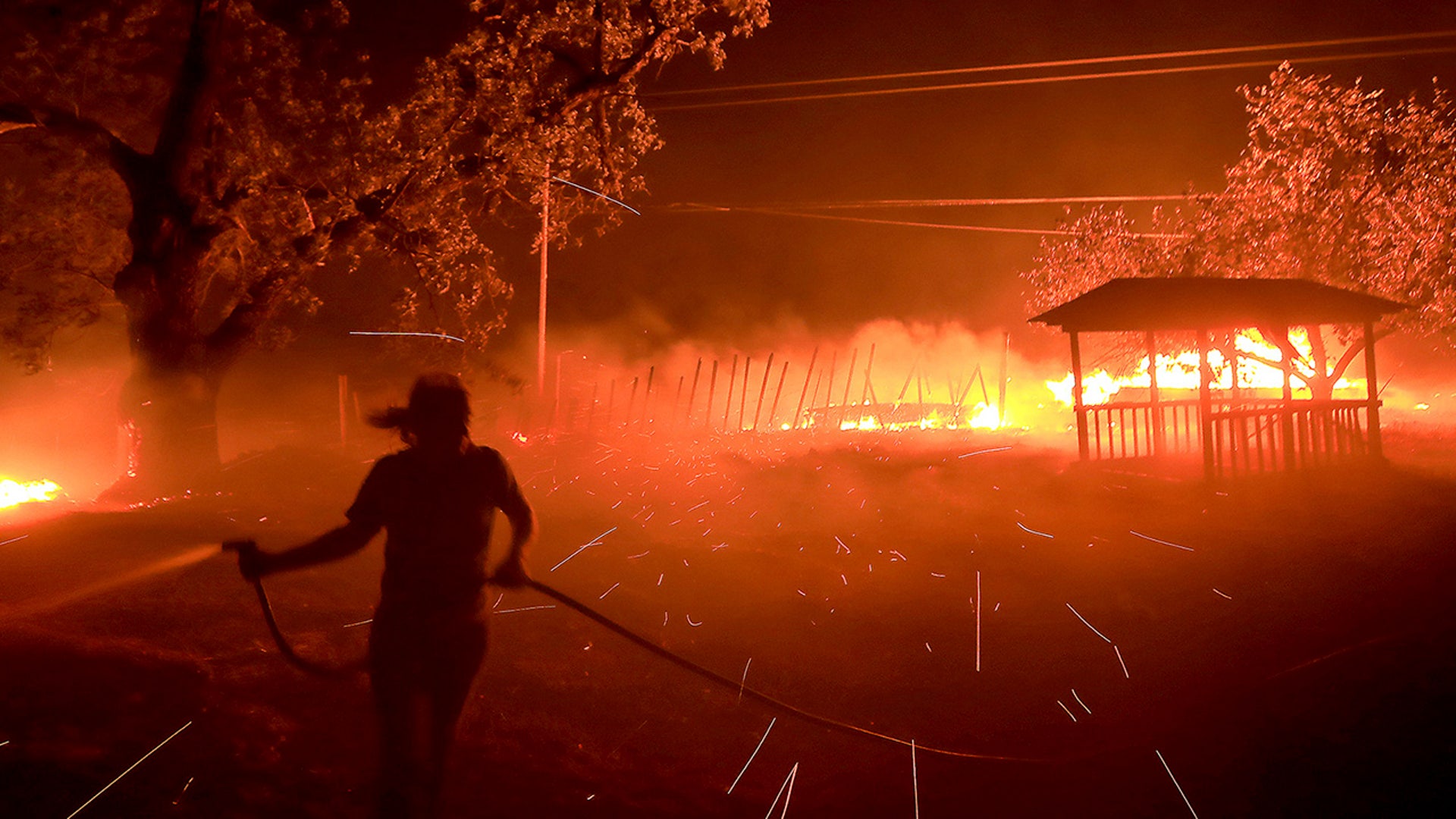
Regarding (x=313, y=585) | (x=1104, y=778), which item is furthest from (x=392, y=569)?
(x=313, y=585)

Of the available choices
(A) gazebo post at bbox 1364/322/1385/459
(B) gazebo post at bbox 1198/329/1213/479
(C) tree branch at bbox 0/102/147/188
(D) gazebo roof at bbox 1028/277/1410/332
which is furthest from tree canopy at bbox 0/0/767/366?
(A) gazebo post at bbox 1364/322/1385/459

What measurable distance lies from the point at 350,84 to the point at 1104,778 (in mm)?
12540

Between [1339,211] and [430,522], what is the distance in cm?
2321

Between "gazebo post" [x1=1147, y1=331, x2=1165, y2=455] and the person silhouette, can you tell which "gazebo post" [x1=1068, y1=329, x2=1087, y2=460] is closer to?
"gazebo post" [x1=1147, y1=331, x2=1165, y2=455]

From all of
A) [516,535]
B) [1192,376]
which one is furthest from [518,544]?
[1192,376]

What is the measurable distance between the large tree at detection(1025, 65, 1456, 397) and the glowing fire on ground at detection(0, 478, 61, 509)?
23.6 meters

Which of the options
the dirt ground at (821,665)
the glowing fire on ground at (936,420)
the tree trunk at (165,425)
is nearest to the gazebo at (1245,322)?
the dirt ground at (821,665)

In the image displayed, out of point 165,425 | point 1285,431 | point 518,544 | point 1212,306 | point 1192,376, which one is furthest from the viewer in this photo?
point 1192,376

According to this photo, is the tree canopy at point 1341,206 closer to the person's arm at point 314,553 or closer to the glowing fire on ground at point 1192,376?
the glowing fire on ground at point 1192,376

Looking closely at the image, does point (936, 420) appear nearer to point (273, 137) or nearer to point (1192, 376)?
point (1192, 376)

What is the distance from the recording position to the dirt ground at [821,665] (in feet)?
15.1

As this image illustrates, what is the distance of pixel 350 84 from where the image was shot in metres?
12.3

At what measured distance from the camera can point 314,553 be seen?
3637 millimetres

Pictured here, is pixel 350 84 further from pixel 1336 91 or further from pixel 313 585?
pixel 1336 91
